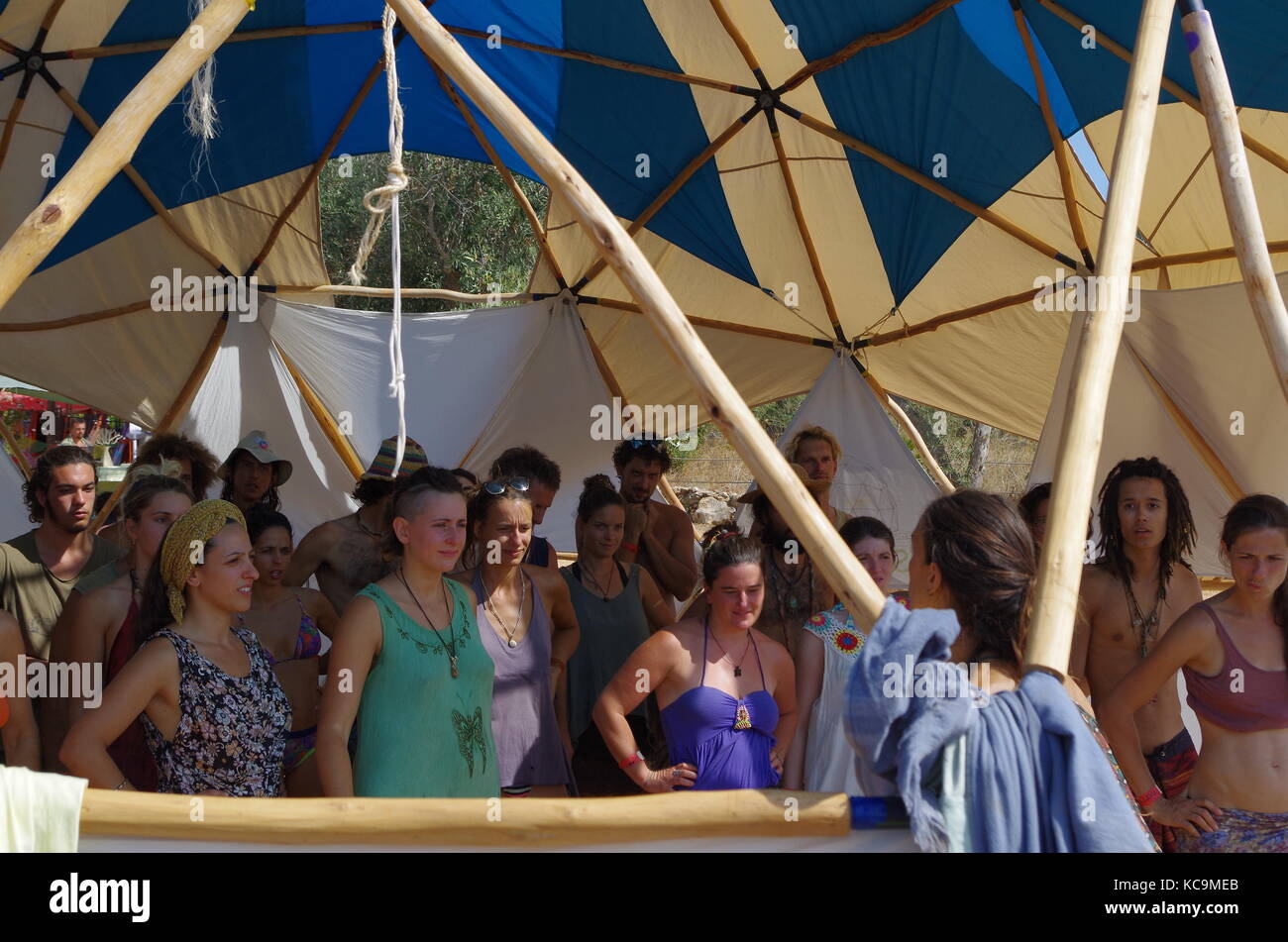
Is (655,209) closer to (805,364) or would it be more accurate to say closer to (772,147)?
(772,147)

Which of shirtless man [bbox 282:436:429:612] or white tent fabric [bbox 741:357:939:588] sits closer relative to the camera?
shirtless man [bbox 282:436:429:612]

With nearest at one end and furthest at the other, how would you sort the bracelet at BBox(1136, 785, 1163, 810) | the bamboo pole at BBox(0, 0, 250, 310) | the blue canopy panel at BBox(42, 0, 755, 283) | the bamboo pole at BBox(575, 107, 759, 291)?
the bamboo pole at BBox(0, 0, 250, 310) < the bracelet at BBox(1136, 785, 1163, 810) < the blue canopy panel at BBox(42, 0, 755, 283) < the bamboo pole at BBox(575, 107, 759, 291)

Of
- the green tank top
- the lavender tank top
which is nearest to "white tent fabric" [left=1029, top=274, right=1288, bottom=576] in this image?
the lavender tank top

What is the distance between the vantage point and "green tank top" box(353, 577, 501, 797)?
3.30m

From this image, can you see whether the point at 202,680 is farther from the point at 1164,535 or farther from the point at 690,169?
the point at 690,169

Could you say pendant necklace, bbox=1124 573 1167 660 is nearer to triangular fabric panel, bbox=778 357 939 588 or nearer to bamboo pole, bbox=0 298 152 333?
triangular fabric panel, bbox=778 357 939 588

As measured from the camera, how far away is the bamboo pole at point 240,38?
21.4ft

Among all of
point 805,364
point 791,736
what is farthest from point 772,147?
point 791,736

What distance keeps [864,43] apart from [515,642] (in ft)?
12.3

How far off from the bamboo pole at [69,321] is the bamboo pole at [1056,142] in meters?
6.09

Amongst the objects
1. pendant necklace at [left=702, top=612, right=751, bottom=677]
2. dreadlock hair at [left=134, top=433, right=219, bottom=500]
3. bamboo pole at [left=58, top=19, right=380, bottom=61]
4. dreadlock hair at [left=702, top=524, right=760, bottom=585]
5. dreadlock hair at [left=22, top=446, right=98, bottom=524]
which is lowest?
pendant necklace at [left=702, top=612, right=751, bottom=677]

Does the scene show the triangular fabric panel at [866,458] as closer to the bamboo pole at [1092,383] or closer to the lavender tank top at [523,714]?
the lavender tank top at [523,714]

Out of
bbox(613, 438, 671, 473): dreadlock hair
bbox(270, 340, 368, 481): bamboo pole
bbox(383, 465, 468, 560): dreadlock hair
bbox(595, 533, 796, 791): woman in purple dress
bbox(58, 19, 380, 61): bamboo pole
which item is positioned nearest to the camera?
bbox(383, 465, 468, 560): dreadlock hair

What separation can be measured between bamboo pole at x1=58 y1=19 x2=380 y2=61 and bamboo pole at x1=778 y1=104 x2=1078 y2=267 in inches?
104
